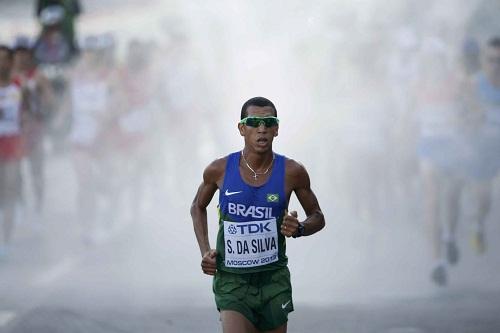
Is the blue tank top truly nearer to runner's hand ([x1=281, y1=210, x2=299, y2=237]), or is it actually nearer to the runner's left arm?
the runner's left arm

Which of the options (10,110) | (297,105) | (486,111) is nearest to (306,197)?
(486,111)

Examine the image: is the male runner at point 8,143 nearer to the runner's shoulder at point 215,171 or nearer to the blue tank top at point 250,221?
the runner's shoulder at point 215,171

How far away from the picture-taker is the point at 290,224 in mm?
4820

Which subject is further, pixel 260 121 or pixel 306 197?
pixel 306 197

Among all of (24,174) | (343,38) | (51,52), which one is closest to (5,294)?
(24,174)

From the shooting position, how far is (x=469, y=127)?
10172 mm

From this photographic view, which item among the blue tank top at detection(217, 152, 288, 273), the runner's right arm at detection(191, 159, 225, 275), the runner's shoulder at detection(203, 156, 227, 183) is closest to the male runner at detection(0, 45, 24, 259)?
the runner's right arm at detection(191, 159, 225, 275)

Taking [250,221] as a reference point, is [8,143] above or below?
above

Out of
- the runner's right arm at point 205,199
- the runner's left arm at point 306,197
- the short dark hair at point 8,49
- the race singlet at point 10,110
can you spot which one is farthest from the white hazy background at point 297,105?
the runner's left arm at point 306,197

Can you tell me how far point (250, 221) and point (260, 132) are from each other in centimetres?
39

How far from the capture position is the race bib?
5.09m

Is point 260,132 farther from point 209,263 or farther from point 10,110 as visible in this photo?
point 10,110

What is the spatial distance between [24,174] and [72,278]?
1299 millimetres

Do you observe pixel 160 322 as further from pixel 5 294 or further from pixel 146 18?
pixel 146 18
